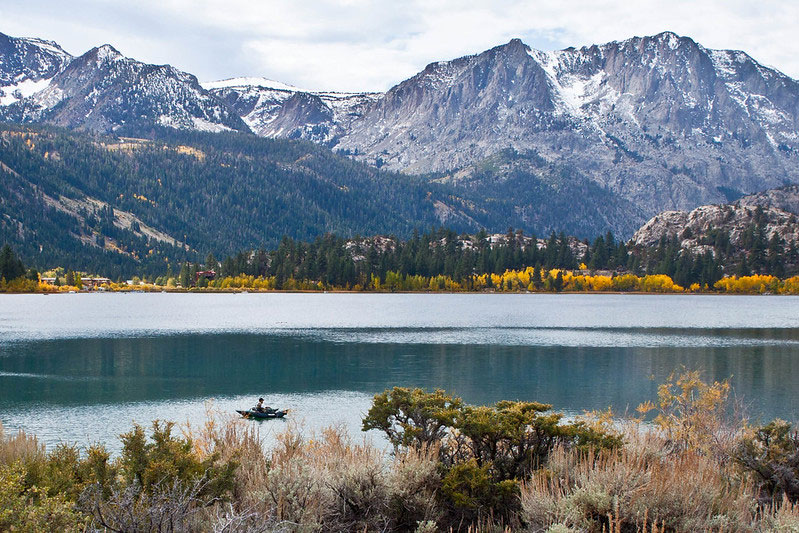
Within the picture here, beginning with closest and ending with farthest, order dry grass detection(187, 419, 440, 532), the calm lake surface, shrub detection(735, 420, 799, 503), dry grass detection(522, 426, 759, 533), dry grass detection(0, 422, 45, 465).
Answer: dry grass detection(522, 426, 759, 533), dry grass detection(187, 419, 440, 532), dry grass detection(0, 422, 45, 465), shrub detection(735, 420, 799, 503), the calm lake surface

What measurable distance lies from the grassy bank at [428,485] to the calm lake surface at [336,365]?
22.8ft

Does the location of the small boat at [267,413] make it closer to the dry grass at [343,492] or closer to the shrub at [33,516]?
the dry grass at [343,492]

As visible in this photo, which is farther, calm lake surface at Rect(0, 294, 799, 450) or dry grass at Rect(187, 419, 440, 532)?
calm lake surface at Rect(0, 294, 799, 450)

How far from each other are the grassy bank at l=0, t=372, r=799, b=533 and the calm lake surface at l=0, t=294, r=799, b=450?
22.8 feet

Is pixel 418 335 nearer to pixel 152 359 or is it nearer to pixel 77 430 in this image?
pixel 152 359

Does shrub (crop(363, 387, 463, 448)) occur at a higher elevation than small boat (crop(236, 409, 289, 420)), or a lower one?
higher

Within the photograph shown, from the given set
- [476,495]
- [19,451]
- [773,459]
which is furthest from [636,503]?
[19,451]

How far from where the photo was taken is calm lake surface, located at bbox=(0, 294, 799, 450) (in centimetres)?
4222

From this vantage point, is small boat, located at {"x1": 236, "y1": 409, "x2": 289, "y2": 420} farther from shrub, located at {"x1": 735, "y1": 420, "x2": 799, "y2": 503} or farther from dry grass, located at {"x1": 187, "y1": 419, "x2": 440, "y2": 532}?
shrub, located at {"x1": 735, "y1": 420, "x2": 799, "y2": 503}

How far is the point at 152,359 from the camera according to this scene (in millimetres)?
66062

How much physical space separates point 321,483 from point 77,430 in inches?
1073

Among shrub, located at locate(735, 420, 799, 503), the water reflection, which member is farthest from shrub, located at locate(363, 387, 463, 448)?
the water reflection

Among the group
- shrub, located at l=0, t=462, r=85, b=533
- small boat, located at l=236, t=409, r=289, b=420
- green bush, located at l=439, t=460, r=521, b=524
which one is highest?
shrub, located at l=0, t=462, r=85, b=533

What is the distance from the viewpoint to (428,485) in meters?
14.3
